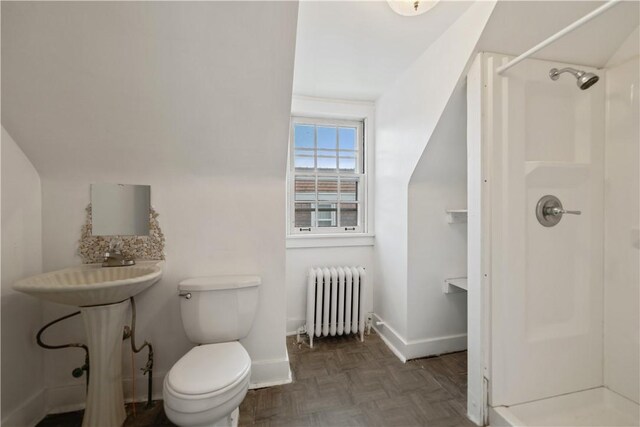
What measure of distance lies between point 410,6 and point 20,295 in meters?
2.56

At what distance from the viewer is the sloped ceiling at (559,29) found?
1225mm

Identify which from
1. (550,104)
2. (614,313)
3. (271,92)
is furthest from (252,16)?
(614,313)

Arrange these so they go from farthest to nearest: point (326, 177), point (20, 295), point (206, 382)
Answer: point (326, 177), point (20, 295), point (206, 382)

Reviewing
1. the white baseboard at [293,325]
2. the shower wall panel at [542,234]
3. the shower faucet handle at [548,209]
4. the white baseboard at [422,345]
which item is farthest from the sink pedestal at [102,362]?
the shower faucet handle at [548,209]

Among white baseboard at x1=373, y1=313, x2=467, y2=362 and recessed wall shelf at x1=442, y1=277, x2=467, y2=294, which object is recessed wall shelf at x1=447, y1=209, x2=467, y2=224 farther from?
white baseboard at x1=373, y1=313, x2=467, y2=362

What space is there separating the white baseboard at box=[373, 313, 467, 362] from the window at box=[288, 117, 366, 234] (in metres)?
1.06

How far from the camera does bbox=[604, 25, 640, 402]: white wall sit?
1387 mm

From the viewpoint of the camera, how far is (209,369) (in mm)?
1223

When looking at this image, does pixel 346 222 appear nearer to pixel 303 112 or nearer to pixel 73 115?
pixel 303 112

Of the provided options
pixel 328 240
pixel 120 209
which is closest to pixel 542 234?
pixel 328 240

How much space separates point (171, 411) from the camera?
3.58 ft

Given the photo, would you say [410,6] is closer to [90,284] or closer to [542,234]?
[542,234]

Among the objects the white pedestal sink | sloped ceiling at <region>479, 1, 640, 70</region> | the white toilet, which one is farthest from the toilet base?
sloped ceiling at <region>479, 1, 640, 70</region>

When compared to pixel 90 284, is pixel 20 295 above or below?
below
